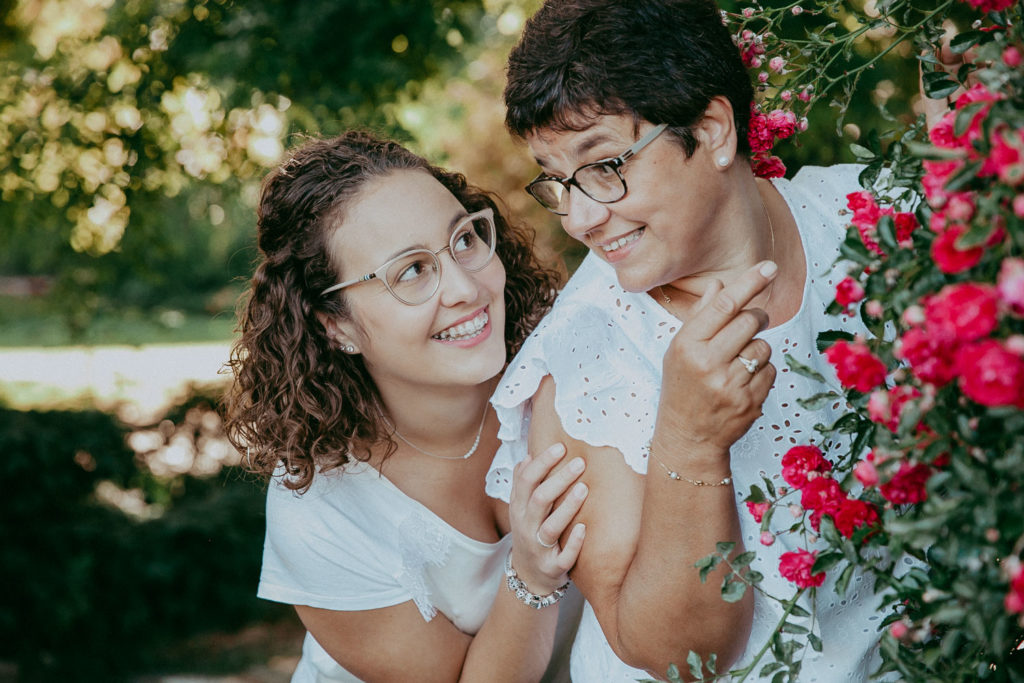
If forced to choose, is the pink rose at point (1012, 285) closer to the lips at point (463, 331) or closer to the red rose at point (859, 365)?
the red rose at point (859, 365)

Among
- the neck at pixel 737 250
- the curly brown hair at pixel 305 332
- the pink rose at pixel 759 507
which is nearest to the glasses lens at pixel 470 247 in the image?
the curly brown hair at pixel 305 332

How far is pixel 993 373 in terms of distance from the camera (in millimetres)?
861

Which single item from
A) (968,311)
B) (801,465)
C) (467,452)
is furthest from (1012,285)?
(467,452)

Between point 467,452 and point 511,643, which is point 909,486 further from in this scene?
point 467,452

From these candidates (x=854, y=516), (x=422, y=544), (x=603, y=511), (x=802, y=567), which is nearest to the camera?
(x=854, y=516)

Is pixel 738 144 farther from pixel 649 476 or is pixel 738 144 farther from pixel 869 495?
pixel 869 495

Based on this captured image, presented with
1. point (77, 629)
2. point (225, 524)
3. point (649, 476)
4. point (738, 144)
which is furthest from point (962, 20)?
→ point (77, 629)

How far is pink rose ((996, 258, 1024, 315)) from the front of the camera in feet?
2.79

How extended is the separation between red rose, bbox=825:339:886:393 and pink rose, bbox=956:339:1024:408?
8.9 inches

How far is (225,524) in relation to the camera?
5.67 meters

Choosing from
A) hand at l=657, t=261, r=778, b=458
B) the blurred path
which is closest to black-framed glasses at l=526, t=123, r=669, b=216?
hand at l=657, t=261, r=778, b=458

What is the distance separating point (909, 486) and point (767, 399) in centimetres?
82

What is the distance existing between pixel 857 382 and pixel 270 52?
3.56 metres

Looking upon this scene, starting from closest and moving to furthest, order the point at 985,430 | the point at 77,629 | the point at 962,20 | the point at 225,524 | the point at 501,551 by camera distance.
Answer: the point at 985,430 → the point at 501,551 → the point at 962,20 → the point at 77,629 → the point at 225,524
